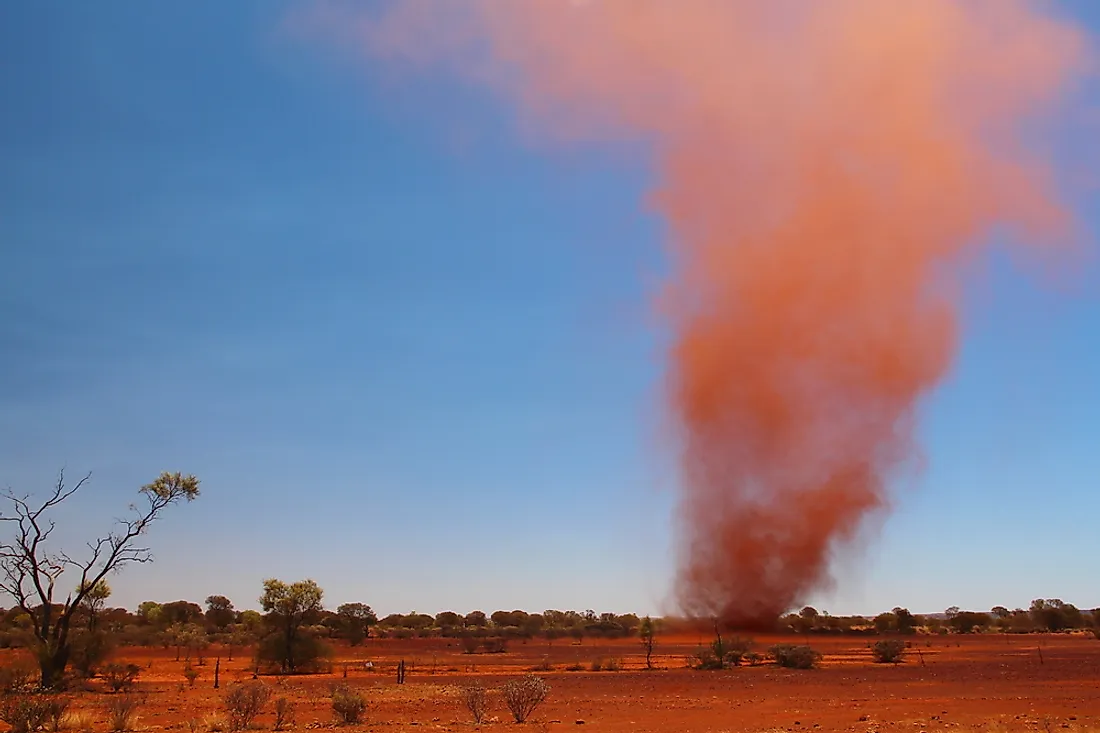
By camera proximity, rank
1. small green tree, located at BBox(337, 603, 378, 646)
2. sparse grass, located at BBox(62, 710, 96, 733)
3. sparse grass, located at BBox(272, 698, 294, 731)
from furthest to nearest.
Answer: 1. small green tree, located at BBox(337, 603, 378, 646)
2. sparse grass, located at BBox(272, 698, 294, 731)
3. sparse grass, located at BBox(62, 710, 96, 733)

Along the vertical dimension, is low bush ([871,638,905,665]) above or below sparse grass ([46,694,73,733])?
below

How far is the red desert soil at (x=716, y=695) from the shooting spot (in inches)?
907

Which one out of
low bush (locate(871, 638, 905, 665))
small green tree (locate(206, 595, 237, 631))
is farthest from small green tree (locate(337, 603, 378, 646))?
low bush (locate(871, 638, 905, 665))

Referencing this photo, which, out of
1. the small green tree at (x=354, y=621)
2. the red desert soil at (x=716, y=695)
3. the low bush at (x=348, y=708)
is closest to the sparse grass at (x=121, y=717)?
the red desert soil at (x=716, y=695)

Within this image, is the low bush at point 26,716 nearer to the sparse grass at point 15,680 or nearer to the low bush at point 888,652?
the sparse grass at point 15,680

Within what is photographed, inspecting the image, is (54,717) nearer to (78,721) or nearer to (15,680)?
(78,721)

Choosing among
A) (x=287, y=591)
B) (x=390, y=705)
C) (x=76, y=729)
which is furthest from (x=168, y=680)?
(x=76, y=729)

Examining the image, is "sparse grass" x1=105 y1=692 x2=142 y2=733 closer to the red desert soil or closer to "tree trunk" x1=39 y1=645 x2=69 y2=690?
the red desert soil

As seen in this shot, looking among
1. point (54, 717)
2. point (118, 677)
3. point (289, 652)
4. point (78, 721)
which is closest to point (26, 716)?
point (54, 717)

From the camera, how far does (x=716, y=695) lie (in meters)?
Result: 32.2

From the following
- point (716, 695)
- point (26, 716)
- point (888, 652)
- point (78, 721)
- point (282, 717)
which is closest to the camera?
point (26, 716)

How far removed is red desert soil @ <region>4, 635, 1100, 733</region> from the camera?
2303 cm

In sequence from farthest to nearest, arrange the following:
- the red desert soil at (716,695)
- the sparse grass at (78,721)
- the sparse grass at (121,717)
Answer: the red desert soil at (716,695)
the sparse grass at (121,717)
the sparse grass at (78,721)

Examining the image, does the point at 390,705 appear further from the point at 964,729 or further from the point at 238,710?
the point at 964,729
